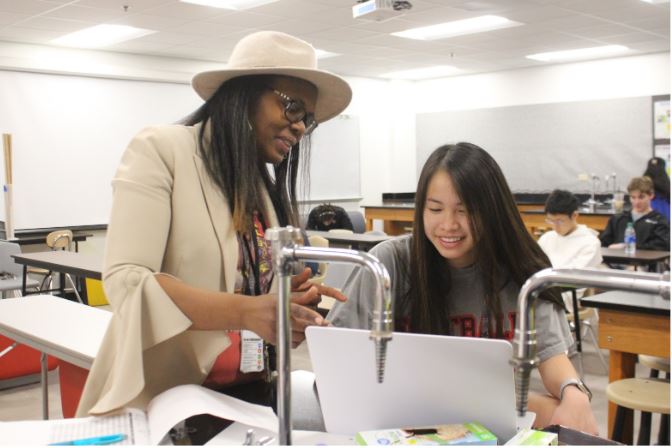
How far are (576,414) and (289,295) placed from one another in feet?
2.32

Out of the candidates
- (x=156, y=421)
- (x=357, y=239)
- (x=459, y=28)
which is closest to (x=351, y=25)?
(x=459, y=28)

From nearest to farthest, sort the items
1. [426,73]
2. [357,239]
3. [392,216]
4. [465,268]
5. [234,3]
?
[465,268] → [357,239] → [234,3] → [392,216] → [426,73]

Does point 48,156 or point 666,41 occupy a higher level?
point 666,41

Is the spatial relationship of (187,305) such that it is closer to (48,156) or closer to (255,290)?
(255,290)

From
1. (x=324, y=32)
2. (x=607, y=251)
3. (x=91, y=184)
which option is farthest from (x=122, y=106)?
(x=607, y=251)

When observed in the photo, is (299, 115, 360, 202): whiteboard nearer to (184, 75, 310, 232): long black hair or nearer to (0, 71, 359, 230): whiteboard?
(0, 71, 359, 230): whiteboard

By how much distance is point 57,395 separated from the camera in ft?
14.4

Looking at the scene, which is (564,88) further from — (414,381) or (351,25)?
(414,381)

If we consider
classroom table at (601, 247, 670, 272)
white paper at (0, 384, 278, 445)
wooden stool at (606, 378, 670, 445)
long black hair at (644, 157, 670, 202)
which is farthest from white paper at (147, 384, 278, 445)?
long black hair at (644, 157, 670, 202)

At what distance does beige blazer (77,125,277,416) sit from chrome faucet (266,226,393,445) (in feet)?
1.06

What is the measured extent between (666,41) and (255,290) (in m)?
8.77

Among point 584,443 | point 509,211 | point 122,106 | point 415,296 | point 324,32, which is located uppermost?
point 324,32

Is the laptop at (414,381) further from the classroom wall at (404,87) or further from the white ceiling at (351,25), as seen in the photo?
the classroom wall at (404,87)

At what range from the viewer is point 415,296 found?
166cm
